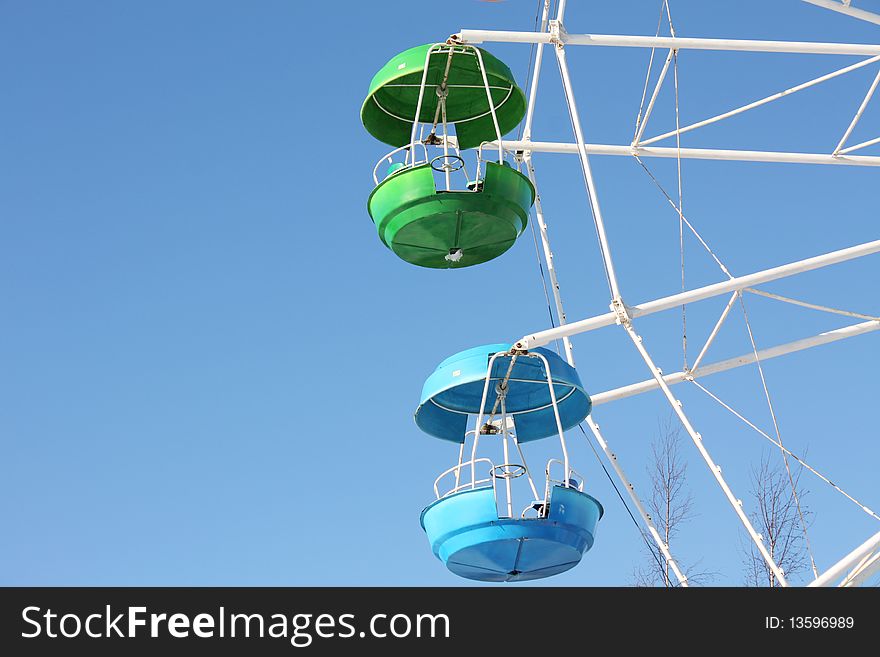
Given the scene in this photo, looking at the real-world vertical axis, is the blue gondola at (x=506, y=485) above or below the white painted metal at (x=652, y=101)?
below

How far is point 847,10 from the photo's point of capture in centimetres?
1678

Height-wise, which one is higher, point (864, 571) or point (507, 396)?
point (507, 396)

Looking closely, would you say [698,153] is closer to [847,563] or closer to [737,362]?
[737,362]

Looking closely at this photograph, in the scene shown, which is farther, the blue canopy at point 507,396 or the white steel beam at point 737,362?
the white steel beam at point 737,362

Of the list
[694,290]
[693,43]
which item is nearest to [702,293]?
[694,290]

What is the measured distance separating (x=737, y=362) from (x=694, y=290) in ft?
7.96

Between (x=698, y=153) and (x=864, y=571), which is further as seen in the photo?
(x=698, y=153)

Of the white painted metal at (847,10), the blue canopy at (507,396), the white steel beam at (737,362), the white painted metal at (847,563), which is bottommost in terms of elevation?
the white painted metal at (847,563)

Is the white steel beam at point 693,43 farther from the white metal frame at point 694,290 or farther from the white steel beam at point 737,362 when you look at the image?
the white steel beam at point 737,362

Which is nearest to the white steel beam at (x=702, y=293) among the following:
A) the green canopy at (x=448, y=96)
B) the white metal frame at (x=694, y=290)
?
the white metal frame at (x=694, y=290)

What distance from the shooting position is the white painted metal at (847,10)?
16.7 metres

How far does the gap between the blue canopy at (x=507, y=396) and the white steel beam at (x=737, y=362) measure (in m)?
1.34

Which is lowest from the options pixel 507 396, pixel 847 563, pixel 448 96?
pixel 847 563
